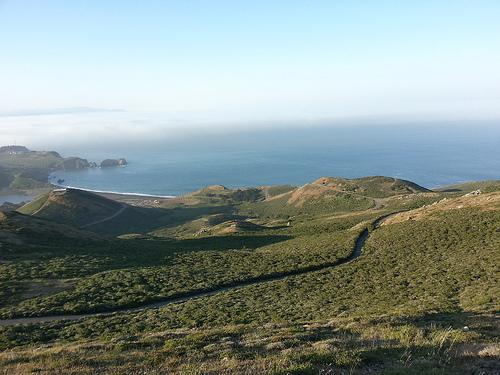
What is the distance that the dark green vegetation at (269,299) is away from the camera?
11102 millimetres

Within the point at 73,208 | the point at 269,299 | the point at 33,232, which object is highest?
the point at 269,299

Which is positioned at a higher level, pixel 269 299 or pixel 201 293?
pixel 269 299

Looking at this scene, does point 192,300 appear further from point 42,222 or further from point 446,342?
point 42,222

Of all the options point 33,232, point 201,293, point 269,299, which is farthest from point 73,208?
point 269,299

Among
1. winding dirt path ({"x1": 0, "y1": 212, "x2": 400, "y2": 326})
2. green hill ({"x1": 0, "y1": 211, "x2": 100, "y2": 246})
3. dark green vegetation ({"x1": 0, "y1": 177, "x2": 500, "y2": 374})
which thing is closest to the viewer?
dark green vegetation ({"x1": 0, "y1": 177, "x2": 500, "y2": 374})

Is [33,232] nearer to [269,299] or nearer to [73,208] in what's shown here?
[269,299]

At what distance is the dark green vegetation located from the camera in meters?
11.1

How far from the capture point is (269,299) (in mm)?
26281

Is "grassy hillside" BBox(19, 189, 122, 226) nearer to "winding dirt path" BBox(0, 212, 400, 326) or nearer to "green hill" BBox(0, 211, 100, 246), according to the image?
"green hill" BBox(0, 211, 100, 246)

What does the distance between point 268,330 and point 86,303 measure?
16454 mm

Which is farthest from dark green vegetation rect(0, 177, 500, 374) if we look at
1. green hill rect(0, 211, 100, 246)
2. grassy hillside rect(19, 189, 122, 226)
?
grassy hillside rect(19, 189, 122, 226)

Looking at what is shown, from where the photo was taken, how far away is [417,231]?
139 feet

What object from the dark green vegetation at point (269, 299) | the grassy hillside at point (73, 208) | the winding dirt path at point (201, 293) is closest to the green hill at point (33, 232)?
the dark green vegetation at point (269, 299)

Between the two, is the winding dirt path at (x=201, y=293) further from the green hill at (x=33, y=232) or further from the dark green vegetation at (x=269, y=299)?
the green hill at (x=33, y=232)
